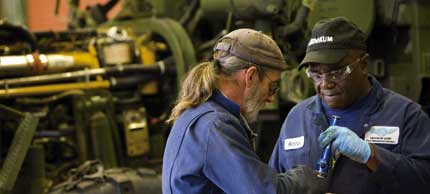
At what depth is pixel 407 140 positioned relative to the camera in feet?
7.32

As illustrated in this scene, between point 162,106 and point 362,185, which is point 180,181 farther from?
point 162,106

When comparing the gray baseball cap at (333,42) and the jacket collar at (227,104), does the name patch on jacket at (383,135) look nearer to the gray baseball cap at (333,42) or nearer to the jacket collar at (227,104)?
the gray baseball cap at (333,42)

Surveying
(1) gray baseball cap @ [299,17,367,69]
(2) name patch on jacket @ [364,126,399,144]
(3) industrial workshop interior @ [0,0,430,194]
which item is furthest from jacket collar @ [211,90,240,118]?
(3) industrial workshop interior @ [0,0,430,194]

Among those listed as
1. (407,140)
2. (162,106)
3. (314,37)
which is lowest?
(162,106)

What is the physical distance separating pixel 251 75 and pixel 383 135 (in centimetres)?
67

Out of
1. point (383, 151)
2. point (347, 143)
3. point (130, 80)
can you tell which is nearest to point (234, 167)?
point (347, 143)

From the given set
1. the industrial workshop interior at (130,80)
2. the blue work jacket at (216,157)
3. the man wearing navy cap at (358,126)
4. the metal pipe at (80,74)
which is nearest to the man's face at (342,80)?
the man wearing navy cap at (358,126)

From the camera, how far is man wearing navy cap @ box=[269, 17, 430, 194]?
2160 mm

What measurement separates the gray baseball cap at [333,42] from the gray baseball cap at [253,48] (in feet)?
1.29

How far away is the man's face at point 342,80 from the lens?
88.7 inches

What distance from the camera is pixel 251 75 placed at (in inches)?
72.0

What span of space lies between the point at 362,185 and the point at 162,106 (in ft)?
7.92

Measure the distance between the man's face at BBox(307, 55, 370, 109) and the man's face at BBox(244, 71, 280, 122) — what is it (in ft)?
1.35

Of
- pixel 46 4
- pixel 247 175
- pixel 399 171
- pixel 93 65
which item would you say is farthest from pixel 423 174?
pixel 46 4
